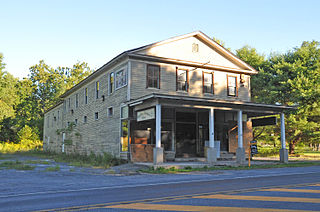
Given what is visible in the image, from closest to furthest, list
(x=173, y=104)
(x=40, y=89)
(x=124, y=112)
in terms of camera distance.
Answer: (x=173, y=104) → (x=124, y=112) → (x=40, y=89)

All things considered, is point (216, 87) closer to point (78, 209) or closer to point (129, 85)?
point (129, 85)

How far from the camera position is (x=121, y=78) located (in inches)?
849

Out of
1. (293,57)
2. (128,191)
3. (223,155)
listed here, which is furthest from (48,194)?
(293,57)

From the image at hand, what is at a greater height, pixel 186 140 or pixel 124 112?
pixel 124 112

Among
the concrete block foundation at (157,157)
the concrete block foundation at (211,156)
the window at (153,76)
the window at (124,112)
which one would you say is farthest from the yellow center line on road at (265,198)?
the window at (153,76)

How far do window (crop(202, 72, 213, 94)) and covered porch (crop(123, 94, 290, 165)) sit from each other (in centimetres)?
172

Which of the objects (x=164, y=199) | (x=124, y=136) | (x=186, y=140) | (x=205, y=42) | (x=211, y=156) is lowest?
(x=164, y=199)

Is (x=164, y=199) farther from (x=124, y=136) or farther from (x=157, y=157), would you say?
(x=124, y=136)

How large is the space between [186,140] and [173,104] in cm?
536

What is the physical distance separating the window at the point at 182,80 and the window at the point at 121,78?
3876 millimetres

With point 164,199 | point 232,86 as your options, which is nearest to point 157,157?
point 164,199

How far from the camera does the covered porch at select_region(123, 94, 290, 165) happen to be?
59.2 ft

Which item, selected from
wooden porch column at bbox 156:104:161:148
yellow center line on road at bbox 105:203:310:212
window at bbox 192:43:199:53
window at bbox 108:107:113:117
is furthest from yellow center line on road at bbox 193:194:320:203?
window at bbox 192:43:199:53

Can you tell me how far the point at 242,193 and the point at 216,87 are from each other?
16.3 meters
